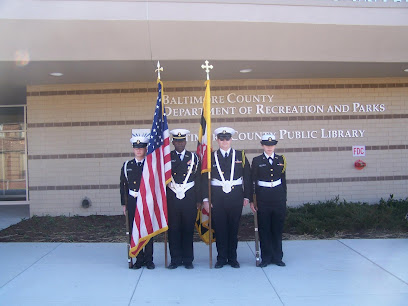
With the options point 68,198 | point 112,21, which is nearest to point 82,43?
point 112,21

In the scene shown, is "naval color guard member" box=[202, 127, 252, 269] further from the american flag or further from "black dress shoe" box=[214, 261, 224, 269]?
the american flag

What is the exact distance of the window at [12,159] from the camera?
14.2m

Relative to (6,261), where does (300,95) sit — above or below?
above

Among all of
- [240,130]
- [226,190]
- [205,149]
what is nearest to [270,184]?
[226,190]

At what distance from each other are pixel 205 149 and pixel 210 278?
1.84 meters

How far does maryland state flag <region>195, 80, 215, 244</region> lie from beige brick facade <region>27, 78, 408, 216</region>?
3607mm

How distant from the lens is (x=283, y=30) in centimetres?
804

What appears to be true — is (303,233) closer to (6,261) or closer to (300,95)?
(300,95)

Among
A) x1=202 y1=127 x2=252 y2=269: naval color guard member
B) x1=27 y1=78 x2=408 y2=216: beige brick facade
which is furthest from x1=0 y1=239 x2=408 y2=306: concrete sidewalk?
x1=27 y1=78 x2=408 y2=216: beige brick facade

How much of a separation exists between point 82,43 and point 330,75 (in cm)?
567

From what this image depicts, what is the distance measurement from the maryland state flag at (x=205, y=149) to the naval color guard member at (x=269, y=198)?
73cm

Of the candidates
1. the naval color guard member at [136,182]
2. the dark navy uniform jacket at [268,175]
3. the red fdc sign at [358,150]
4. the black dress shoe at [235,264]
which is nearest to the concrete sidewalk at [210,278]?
the black dress shoe at [235,264]

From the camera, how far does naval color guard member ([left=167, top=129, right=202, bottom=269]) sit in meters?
6.11

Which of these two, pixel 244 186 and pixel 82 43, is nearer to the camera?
pixel 244 186
